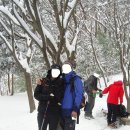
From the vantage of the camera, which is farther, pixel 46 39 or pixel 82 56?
pixel 82 56

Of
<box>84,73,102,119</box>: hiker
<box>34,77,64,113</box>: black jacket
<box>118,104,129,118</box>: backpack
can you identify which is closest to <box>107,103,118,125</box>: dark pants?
<box>118,104,129,118</box>: backpack

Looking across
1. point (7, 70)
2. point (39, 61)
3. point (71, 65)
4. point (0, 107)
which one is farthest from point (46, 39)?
point (39, 61)

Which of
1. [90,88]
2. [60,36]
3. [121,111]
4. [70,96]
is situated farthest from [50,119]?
[90,88]

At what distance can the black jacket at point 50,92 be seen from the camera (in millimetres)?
6543

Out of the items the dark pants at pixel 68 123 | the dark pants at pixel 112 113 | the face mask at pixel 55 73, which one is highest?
the face mask at pixel 55 73

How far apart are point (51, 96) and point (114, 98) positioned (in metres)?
4.59

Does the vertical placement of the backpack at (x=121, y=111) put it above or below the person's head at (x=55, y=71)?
below

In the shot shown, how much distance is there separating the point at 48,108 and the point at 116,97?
4.55 m

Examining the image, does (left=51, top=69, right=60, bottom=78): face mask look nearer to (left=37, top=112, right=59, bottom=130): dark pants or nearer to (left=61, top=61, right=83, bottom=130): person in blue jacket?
(left=61, top=61, right=83, bottom=130): person in blue jacket

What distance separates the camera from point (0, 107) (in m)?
21.8

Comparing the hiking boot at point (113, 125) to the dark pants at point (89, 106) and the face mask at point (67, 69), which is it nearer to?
the dark pants at point (89, 106)

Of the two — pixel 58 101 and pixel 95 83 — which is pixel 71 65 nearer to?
pixel 58 101

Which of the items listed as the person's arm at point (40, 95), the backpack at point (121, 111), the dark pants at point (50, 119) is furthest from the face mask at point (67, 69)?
the backpack at point (121, 111)

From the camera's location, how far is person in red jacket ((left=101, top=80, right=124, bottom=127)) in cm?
1075
